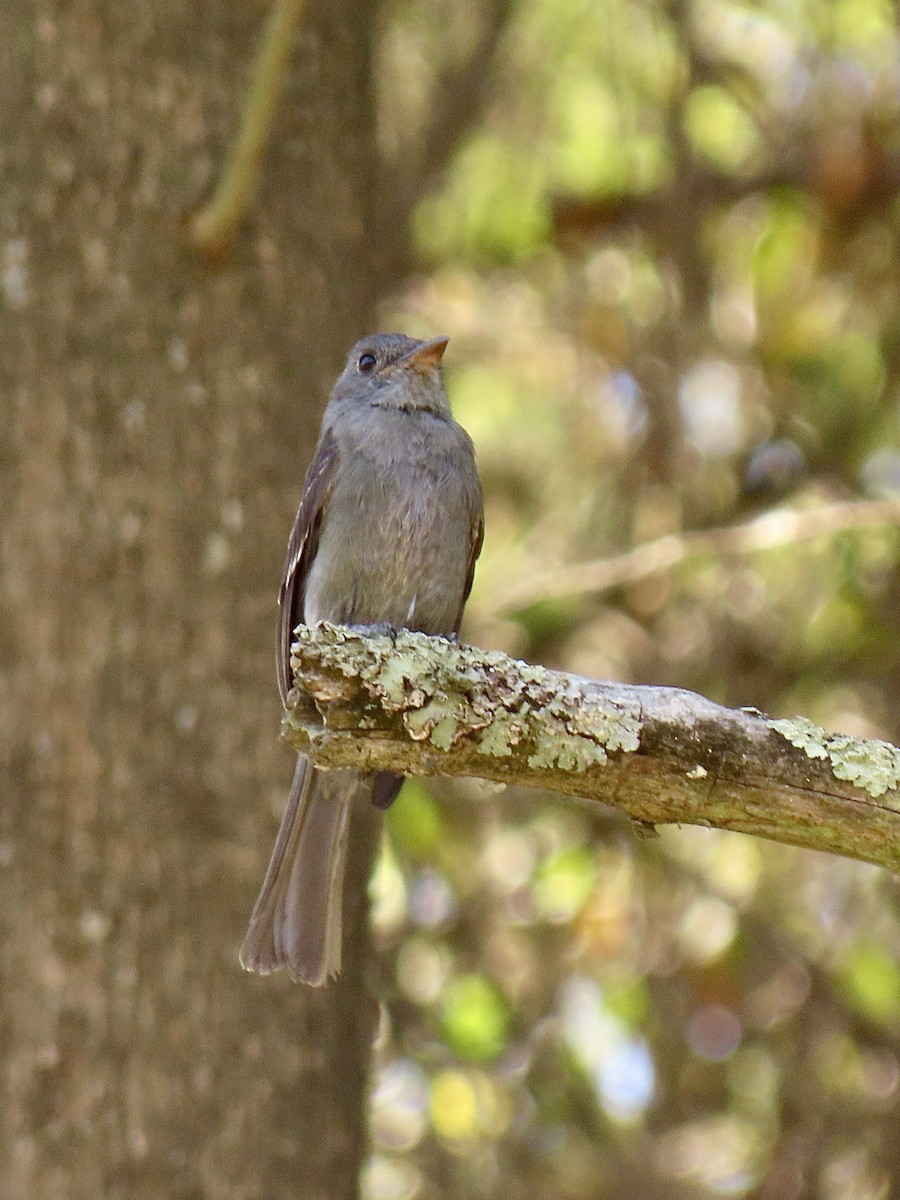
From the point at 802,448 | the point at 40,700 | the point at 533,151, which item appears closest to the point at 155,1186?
the point at 40,700

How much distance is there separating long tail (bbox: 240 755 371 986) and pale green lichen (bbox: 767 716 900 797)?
3.94 feet

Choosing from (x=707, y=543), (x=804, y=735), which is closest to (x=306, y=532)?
(x=804, y=735)

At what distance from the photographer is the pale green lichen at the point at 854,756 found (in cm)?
246

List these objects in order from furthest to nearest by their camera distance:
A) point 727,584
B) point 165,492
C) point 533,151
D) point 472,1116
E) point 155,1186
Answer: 1. point 533,151
2. point 727,584
3. point 472,1116
4. point 165,492
5. point 155,1186

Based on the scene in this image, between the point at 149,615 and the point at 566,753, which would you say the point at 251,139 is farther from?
the point at 566,753

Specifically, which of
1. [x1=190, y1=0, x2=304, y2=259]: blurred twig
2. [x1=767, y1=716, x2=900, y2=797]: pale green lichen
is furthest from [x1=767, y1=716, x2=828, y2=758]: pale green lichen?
[x1=190, y1=0, x2=304, y2=259]: blurred twig

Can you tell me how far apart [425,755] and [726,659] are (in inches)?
113

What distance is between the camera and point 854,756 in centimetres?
247

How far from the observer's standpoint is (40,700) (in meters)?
3.40

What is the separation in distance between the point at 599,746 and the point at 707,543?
252 centimetres

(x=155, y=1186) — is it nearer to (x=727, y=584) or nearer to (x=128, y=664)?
(x=128, y=664)

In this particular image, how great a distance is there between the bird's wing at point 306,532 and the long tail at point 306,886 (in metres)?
0.36

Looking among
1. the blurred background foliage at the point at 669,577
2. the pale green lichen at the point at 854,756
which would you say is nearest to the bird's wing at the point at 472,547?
the blurred background foliage at the point at 669,577

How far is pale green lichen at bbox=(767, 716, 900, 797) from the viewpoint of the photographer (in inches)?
96.9
